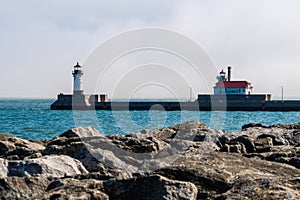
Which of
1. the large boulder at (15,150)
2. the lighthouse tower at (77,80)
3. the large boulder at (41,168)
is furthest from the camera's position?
the lighthouse tower at (77,80)

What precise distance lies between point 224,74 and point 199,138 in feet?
191

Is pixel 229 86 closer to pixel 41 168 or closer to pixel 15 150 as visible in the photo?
pixel 15 150

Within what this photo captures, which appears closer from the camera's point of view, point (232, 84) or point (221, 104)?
point (221, 104)

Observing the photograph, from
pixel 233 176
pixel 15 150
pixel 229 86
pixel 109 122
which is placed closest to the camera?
pixel 233 176

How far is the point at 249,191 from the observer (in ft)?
14.1

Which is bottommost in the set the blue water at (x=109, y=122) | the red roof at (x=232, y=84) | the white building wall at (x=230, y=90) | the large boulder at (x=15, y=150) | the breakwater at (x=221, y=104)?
the blue water at (x=109, y=122)

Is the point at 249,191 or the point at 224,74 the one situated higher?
the point at 224,74

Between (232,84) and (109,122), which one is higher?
(232,84)

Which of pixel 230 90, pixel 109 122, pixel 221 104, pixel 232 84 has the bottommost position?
pixel 109 122

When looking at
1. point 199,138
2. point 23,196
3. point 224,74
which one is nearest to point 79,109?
point 224,74

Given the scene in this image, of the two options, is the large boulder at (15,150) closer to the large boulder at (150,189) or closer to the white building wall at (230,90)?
the large boulder at (150,189)

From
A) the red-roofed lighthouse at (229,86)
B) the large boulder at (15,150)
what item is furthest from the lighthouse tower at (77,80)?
the large boulder at (15,150)

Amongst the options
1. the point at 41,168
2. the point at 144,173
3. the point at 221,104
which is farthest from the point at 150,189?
the point at 221,104

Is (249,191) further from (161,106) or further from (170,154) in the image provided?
(161,106)
